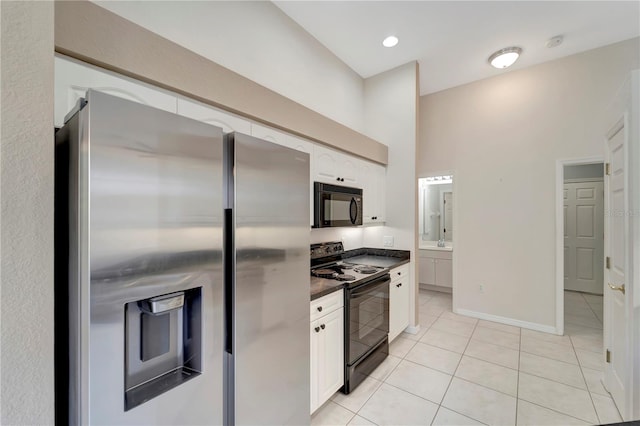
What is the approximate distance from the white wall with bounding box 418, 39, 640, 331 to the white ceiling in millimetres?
326

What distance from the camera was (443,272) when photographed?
15.5ft

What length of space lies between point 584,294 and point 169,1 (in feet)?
23.1

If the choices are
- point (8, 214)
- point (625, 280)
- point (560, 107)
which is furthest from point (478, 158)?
point (8, 214)

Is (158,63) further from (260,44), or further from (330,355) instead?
(330,355)

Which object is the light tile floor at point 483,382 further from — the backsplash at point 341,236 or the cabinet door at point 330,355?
the backsplash at point 341,236

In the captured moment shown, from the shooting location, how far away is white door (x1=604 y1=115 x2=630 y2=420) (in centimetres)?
172

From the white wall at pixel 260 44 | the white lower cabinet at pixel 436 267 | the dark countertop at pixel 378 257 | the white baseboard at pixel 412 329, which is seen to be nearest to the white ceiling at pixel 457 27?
the white wall at pixel 260 44

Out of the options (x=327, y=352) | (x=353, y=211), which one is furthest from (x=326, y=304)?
(x=353, y=211)

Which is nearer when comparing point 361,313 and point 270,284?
point 270,284

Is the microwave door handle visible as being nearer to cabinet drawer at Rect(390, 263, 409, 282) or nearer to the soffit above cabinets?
cabinet drawer at Rect(390, 263, 409, 282)

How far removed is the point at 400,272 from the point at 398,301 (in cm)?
32

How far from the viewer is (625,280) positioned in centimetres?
168

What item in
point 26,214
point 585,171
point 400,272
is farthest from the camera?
point 585,171

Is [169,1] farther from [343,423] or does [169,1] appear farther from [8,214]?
[343,423]
